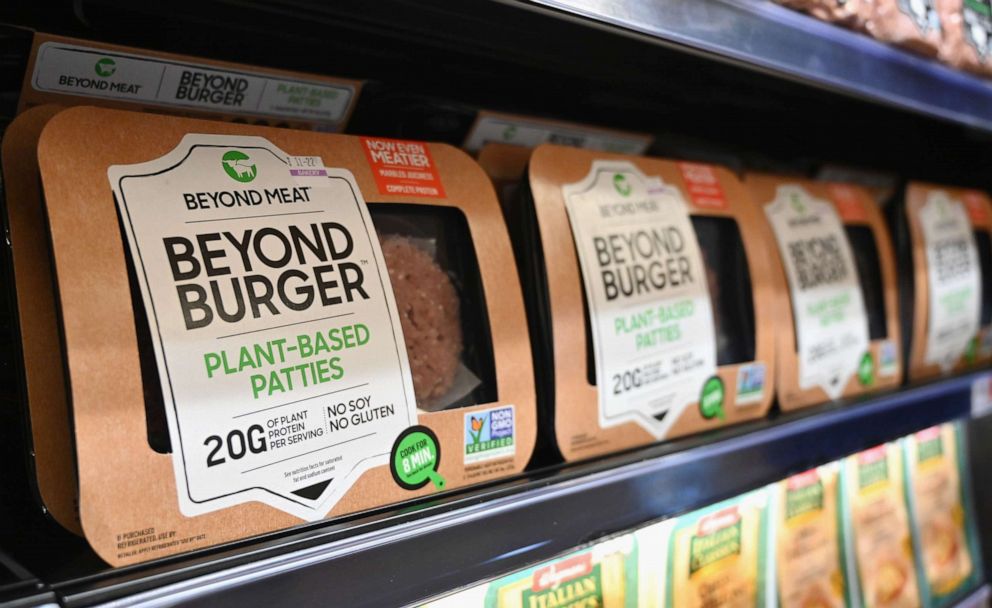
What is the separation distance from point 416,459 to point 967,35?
1.08 metres

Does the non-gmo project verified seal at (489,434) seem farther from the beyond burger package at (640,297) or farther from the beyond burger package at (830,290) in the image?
the beyond burger package at (830,290)

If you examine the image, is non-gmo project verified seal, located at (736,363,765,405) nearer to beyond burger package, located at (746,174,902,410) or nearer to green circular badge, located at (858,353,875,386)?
beyond burger package, located at (746,174,902,410)

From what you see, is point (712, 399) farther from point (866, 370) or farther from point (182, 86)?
point (182, 86)

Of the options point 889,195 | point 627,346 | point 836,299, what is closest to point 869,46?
point 836,299

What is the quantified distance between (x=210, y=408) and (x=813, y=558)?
38.4 inches

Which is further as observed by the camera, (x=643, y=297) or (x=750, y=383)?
(x=750, y=383)

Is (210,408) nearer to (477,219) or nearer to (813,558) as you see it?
(477,219)

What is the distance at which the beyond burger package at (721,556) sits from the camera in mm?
1019

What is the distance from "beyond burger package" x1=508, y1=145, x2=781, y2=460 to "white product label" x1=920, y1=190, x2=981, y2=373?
1.57 ft

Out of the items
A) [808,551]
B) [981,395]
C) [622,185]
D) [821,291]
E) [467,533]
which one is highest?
[622,185]

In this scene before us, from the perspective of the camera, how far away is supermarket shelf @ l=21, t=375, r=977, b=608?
0.55 meters

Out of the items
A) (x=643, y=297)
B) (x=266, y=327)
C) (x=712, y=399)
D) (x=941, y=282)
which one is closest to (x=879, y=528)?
(x=941, y=282)

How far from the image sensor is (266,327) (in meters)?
0.67

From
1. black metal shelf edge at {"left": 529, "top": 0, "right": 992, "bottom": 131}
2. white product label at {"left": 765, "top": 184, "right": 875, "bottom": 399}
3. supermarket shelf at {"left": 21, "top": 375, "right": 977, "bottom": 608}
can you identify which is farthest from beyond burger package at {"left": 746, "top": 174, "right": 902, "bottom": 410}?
black metal shelf edge at {"left": 529, "top": 0, "right": 992, "bottom": 131}
